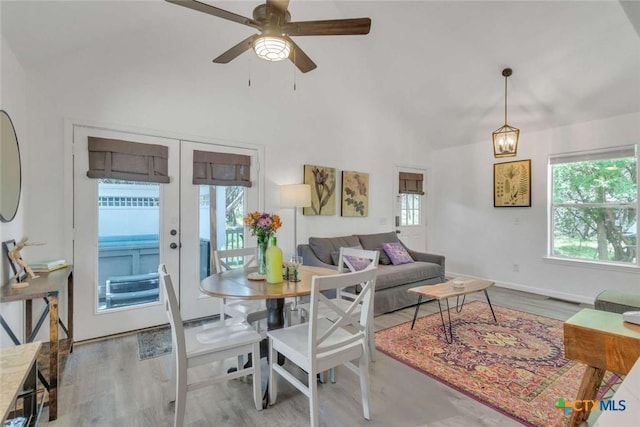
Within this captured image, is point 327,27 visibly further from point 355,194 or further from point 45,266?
point 355,194

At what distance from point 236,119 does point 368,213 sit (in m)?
2.49

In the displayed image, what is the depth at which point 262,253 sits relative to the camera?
2.36 metres

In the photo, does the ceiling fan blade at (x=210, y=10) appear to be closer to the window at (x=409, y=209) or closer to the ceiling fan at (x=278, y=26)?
the ceiling fan at (x=278, y=26)

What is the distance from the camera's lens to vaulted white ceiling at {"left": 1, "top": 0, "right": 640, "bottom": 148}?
→ 2551 mm

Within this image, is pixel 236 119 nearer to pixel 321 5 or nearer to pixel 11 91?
pixel 321 5

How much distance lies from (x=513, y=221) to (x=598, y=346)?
4118mm

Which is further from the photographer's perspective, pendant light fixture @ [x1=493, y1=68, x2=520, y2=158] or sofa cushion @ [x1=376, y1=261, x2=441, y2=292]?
sofa cushion @ [x1=376, y1=261, x2=441, y2=292]

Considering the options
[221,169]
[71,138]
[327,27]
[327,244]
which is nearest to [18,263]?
[71,138]

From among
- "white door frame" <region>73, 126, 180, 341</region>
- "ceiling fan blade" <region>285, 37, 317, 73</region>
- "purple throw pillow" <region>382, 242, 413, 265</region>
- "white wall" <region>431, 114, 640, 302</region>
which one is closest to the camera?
"ceiling fan blade" <region>285, 37, 317, 73</region>

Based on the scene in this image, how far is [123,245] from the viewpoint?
10.2 ft

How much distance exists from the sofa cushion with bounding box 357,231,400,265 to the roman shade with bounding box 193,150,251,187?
192 centimetres

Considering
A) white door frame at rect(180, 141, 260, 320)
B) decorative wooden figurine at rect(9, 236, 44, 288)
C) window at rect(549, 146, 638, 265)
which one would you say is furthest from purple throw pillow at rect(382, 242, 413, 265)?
decorative wooden figurine at rect(9, 236, 44, 288)

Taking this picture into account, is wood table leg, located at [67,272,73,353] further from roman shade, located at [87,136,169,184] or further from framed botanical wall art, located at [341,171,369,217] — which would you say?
framed botanical wall art, located at [341,171,369,217]

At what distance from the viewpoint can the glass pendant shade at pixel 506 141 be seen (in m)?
3.66
